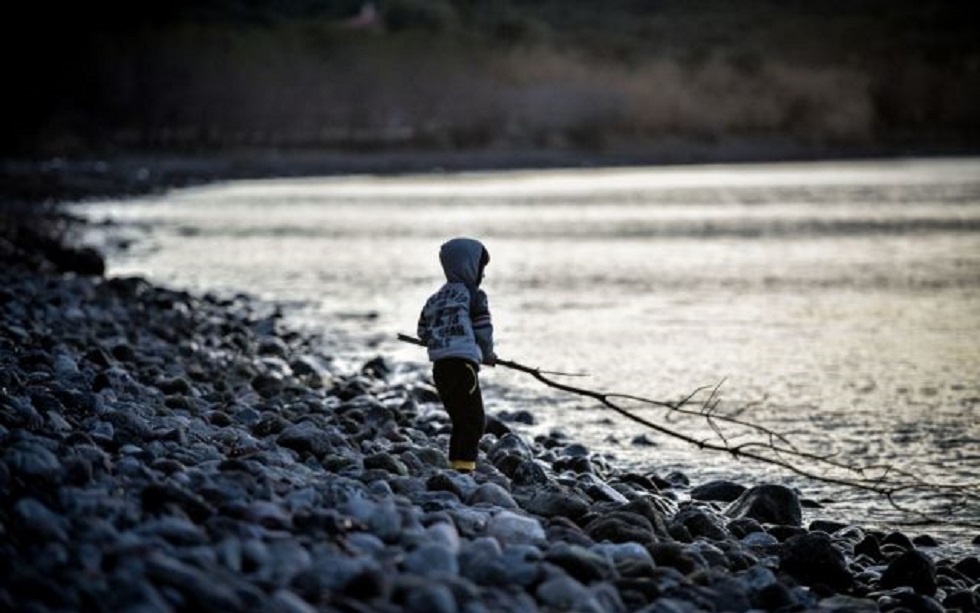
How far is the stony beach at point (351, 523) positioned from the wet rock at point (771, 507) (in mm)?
16

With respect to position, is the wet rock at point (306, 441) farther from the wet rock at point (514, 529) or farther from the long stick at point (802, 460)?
the wet rock at point (514, 529)

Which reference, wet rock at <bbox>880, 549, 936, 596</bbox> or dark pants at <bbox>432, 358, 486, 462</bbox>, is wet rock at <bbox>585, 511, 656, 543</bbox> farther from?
wet rock at <bbox>880, 549, 936, 596</bbox>

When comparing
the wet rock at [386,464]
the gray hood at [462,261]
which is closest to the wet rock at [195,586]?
the wet rock at [386,464]

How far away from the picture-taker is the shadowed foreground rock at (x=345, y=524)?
5.52 m

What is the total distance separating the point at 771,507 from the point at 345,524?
4222 mm

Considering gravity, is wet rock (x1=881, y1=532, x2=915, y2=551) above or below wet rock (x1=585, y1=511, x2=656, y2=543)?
below

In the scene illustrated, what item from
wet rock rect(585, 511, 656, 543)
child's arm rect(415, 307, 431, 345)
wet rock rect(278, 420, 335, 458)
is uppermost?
child's arm rect(415, 307, 431, 345)

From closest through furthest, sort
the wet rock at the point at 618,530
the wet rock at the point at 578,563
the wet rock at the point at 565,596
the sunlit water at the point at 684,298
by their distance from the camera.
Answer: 1. the wet rock at the point at 565,596
2. the wet rock at the point at 578,563
3. the wet rock at the point at 618,530
4. the sunlit water at the point at 684,298

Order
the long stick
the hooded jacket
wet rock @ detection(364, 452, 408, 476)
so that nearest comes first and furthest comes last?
wet rock @ detection(364, 452, 408, 476) < the hooded jacket < the long stick

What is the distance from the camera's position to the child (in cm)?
866

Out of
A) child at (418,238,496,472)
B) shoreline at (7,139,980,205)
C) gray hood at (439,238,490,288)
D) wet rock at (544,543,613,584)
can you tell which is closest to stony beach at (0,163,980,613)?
wet rock at (544,543,613,584)

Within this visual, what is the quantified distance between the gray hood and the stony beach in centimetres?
124

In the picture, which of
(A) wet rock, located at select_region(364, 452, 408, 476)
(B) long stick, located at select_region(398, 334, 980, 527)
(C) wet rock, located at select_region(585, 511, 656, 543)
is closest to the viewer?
(C) wet rock, located at select_region(585, 511, 656, 543)

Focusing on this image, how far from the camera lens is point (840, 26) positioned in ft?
641
